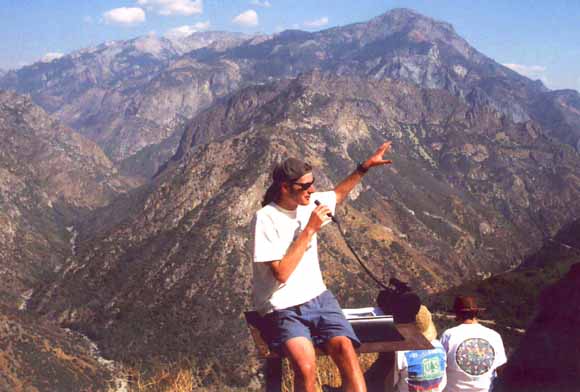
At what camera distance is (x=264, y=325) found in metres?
10.8

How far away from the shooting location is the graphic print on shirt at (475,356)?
452 inches

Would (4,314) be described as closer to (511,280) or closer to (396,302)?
(511,280)

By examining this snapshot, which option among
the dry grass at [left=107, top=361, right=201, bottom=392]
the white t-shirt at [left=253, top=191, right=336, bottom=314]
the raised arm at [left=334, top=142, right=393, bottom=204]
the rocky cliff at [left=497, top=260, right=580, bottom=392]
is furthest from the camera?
the dry grass at [left=107, top=361, right=201, bottom=392]

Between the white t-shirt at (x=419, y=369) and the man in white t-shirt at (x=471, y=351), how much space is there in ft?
1.53

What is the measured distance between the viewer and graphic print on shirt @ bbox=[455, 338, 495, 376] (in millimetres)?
11477

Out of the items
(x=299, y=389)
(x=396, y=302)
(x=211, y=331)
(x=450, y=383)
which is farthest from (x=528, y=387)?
(x=211, y=331)

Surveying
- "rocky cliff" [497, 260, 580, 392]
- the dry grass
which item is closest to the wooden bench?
"rocky cliff" [497, 260, 580, 392]

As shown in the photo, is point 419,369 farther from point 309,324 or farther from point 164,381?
point 164,381

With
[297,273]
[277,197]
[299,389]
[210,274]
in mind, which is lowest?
[210,274]

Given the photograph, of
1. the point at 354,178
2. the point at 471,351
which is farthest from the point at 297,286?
the point at 471,351

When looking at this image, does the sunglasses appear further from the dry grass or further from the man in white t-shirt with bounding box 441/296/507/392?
the dry grass

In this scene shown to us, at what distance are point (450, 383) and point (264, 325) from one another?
4.07 meters

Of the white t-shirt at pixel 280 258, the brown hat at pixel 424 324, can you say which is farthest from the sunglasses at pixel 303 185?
the brown hat at pixel 424 324

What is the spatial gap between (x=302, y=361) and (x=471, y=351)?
3853mm
